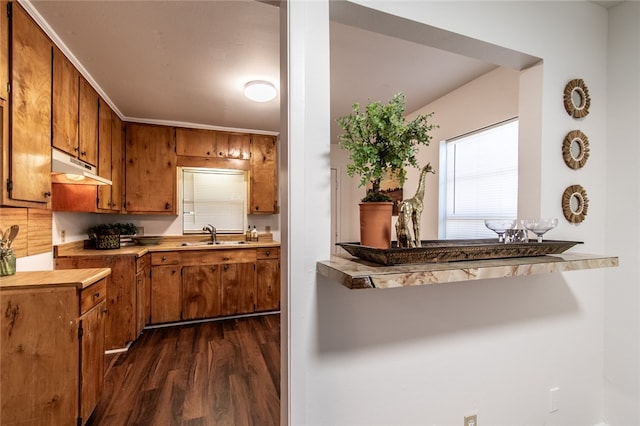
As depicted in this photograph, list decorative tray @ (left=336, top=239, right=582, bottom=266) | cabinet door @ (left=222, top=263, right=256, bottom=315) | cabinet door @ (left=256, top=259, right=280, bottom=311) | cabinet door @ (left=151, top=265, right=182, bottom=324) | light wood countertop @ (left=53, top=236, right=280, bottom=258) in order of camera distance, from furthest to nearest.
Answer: cabinet door @ (left=256, top=259, right=280, bottom=311)
cabinet door @ (left=222, top=263, right=256, bottom=315)
cabinet door @ (left=151, top=265, right=182, bottom=324)
light wood countertop @ (left=53, top=236, right=280, bottom=258)
decorative tray @ (left=336, top=239, right=582, bottom=266)

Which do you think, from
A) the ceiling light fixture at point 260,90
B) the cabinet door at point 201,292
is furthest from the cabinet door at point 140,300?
the ceiling light fixture at point 260,90

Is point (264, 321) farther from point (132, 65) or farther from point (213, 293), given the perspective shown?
point (132, 65)

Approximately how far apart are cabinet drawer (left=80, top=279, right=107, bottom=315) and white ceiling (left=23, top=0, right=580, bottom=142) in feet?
5.31

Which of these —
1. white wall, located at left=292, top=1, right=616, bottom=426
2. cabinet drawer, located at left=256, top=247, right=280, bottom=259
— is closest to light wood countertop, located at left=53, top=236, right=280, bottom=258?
cabinet drawer, located at left=256, top=247, right=280, bottom=259

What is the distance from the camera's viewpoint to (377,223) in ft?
3.53

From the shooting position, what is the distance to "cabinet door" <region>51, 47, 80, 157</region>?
189 cm

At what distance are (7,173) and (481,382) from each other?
2579mm

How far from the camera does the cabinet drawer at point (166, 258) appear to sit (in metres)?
3.20

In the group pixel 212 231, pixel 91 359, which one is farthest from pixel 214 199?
pixel 91 359

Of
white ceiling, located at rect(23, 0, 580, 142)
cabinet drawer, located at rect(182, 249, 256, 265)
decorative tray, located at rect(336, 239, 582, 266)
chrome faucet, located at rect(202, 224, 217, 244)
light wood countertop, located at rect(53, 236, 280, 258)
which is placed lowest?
cabinet drawer, located at rect(182, 249, 256, 265)

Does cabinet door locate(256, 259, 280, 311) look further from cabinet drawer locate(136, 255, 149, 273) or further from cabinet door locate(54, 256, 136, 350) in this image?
cabinet door locate(54, 256, 136, 350)

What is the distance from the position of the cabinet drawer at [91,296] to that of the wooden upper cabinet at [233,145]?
233 cm

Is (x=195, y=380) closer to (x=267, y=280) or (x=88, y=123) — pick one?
(x=267, y=280)

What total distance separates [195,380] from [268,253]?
5.65 ft
